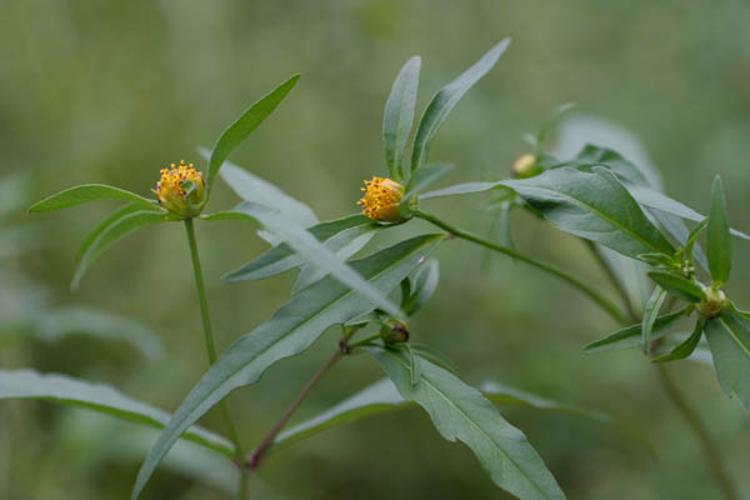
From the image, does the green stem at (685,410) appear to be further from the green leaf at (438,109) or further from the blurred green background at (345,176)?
the blurred green background at (345,176)

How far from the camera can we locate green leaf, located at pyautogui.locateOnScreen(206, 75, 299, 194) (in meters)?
0.57

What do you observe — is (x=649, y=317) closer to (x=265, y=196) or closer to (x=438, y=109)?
(x=438, y=109)

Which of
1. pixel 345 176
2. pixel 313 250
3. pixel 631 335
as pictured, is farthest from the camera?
pixel 345 176

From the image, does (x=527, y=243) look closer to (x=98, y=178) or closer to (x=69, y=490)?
(x=98, y=178)

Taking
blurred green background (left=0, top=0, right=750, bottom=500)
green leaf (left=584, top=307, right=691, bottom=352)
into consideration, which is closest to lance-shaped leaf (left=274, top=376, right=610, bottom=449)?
green leaf (left=584, top=307, right=691, bottom=352)

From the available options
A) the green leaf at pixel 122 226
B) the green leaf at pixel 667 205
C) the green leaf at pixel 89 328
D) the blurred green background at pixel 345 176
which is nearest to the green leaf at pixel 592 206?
the green leaf at pixel 667 205

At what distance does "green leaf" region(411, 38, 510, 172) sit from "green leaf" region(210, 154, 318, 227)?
104 millimetres

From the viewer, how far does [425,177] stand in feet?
1.85

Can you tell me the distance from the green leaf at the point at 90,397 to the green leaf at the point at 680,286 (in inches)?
13.5

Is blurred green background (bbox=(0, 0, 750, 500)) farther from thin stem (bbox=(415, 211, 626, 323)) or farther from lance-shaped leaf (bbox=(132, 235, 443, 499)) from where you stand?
lance-shaped leaf (bbox=(132, 235, 443, 499))

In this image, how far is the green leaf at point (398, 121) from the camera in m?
0.63

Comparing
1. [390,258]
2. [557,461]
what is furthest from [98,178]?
[390,258]

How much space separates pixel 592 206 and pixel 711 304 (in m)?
0.09

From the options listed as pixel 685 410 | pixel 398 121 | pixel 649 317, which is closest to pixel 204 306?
pixel 398 121
